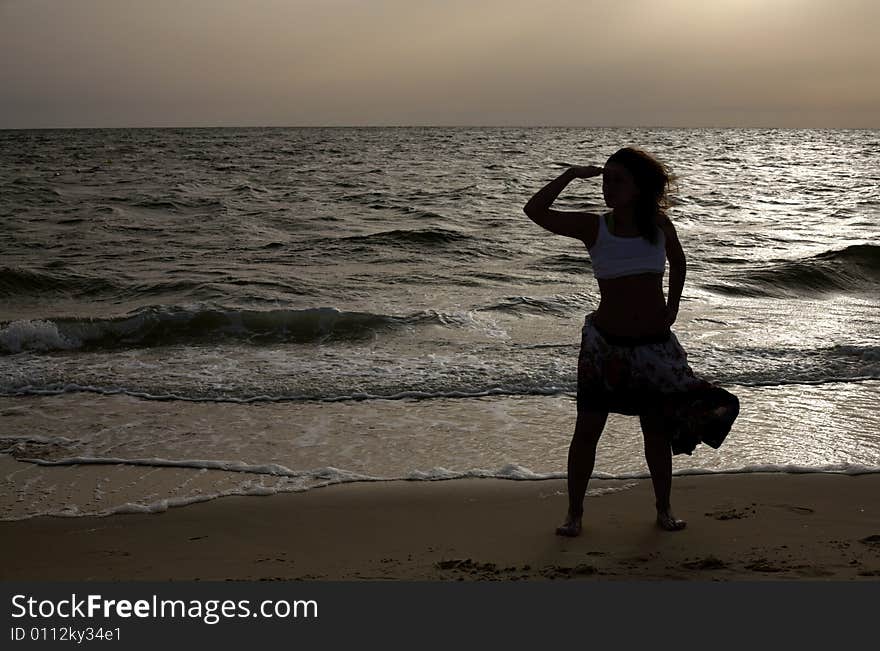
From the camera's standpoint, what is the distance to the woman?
157 inches

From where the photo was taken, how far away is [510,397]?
7.26 m

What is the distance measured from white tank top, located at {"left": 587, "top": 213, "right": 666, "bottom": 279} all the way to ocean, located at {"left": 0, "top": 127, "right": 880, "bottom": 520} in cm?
174

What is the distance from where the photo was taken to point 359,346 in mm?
9367

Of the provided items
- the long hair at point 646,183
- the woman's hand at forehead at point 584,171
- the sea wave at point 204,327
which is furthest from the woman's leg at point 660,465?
the sea wave at point 204,327

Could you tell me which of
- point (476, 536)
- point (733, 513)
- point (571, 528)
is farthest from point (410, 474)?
point (733, 513)

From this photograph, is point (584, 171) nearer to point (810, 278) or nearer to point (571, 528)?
point (571, 528)

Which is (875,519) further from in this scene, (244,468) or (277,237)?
(277,237)

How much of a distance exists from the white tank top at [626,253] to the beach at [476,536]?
1266mm

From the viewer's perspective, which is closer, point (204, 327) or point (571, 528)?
point (571, 528)

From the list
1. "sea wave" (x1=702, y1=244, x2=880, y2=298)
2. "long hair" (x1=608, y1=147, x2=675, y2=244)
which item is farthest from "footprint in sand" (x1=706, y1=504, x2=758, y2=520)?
"sea wave" (x1=702, y1=244, x2=880, y2=298)

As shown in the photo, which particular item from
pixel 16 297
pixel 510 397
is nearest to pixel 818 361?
pixel 510 397

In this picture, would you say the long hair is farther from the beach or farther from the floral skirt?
the beach

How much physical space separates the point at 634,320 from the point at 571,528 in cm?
107

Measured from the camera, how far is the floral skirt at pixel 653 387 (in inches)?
162
